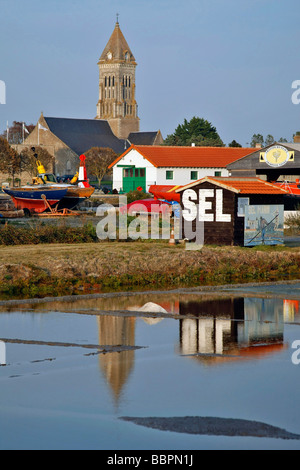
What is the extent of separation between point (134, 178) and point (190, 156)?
5.83m

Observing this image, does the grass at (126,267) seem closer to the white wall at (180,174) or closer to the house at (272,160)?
the house at (272,160)

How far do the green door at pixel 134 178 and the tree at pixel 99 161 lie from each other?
28.9 m

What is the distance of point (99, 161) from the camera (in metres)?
114

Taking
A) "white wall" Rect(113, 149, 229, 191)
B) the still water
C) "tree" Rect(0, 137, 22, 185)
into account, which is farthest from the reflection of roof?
"tree" Rect(0, 137, 22, 185)

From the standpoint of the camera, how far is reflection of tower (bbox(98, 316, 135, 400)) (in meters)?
11.9

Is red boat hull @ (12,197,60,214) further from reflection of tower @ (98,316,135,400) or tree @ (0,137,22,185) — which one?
tree @ (0,137,22,185)

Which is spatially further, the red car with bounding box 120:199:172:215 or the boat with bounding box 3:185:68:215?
the boat with bounding box 3:185:68:215

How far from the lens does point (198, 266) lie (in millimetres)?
24828

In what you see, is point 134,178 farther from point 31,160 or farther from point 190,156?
point 31,160

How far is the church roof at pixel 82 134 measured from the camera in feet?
479

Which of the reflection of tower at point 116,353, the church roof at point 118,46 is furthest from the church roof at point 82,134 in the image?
the reflection of tower at point 116,353

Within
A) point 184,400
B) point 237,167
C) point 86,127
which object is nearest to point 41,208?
point 237,167

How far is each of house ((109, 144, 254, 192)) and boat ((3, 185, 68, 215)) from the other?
80.2 ft

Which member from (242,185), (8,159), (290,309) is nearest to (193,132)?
(8,159)
